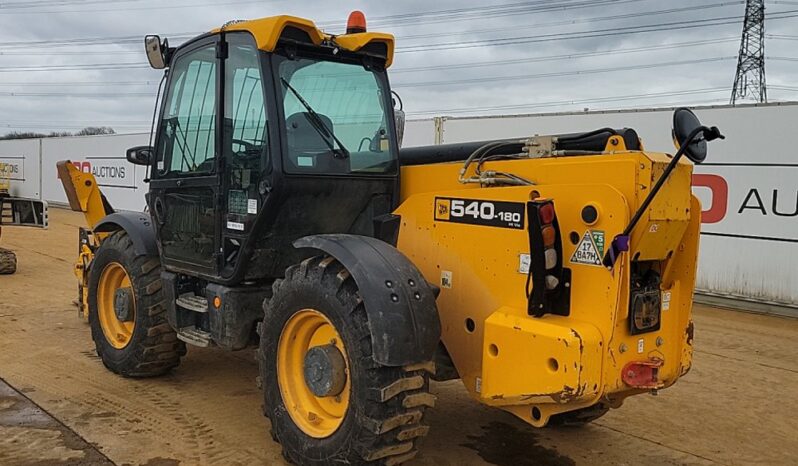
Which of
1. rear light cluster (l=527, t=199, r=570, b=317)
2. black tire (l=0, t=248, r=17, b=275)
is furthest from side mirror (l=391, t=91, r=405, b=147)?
black tire (l=0, t=248, r=17, b=275)

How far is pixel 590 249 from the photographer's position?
332 centimetres

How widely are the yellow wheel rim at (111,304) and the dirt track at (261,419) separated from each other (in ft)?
1.04

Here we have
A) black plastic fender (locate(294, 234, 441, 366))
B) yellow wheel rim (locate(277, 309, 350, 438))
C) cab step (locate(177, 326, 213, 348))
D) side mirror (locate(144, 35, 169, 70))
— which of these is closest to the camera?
black plastic fender (locate(294, 234, 441, 366))

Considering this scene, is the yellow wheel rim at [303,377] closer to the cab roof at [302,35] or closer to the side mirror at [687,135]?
the cab roof at [302,35]

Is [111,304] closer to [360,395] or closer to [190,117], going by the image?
[190,117]

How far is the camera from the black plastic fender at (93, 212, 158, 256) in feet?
18.3

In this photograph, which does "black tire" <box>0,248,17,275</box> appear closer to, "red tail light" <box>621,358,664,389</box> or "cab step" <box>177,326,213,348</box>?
"cab step" <box>177,326,213,348</box>

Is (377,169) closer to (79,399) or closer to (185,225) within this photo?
(185,225)

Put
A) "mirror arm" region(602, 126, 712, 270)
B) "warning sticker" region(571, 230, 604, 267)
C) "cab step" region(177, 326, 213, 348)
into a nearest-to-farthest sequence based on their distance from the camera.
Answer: "mirror arm" region(602, 126, 712, 270) → "warning sticker" region(571, 230, 604, 267) → "cab step" region(177, 326, 213, 348)

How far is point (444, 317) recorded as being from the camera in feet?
13.1

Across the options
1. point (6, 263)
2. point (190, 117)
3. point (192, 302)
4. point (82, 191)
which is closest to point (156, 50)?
point (190, 117)

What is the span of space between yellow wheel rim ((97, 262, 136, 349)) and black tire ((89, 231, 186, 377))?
138 millimetres

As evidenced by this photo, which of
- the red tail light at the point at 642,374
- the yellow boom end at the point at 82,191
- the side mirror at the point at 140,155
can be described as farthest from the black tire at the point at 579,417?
the yellow boom end at the point at 82,191

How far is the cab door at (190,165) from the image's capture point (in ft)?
15.7
